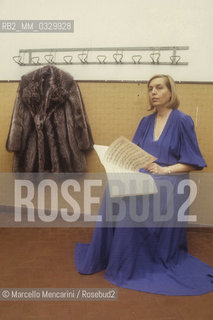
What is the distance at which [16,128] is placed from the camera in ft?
8.13

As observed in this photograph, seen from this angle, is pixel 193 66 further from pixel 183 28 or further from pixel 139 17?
pixel 139 17

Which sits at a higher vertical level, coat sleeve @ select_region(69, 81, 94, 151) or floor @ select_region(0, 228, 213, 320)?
coat sleeve @ select_region(69, 81, 94, 151)

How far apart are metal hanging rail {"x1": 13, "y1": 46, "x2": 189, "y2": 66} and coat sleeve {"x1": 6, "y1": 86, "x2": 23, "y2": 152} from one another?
38 centimetres

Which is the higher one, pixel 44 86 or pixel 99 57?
pixel 99 57

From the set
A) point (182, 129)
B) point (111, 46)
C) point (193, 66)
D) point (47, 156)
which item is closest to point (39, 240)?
point (47, 156)

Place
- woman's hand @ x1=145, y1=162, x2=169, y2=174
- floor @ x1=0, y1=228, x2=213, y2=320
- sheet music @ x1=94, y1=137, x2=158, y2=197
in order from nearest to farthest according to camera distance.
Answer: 1. floor @ x1=0, y1=228, x2=213, y2=320
2. sheet music @ x1=94, y1=137, x2=158, y2=197
3. woman's hand @ x1=145, y1=162, x2=169, y2=174

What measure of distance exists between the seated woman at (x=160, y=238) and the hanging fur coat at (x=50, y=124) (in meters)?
0.78

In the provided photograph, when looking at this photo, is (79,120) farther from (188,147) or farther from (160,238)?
(160,238)

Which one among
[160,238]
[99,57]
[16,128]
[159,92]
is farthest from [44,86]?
[160,238]

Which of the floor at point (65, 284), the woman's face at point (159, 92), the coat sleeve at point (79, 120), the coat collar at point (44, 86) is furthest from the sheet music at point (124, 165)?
the coat collar at point (44, 86)

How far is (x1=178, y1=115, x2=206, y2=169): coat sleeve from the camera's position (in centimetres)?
177

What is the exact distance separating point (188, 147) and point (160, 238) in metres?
0.62

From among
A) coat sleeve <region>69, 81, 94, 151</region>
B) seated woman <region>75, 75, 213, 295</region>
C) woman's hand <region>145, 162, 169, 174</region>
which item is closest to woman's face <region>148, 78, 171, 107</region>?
seated woman <region>75, 75, 213, 295</region>

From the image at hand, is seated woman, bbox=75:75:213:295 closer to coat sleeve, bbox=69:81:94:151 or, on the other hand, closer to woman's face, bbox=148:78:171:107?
woman's face, bbox=148:78:171:107
